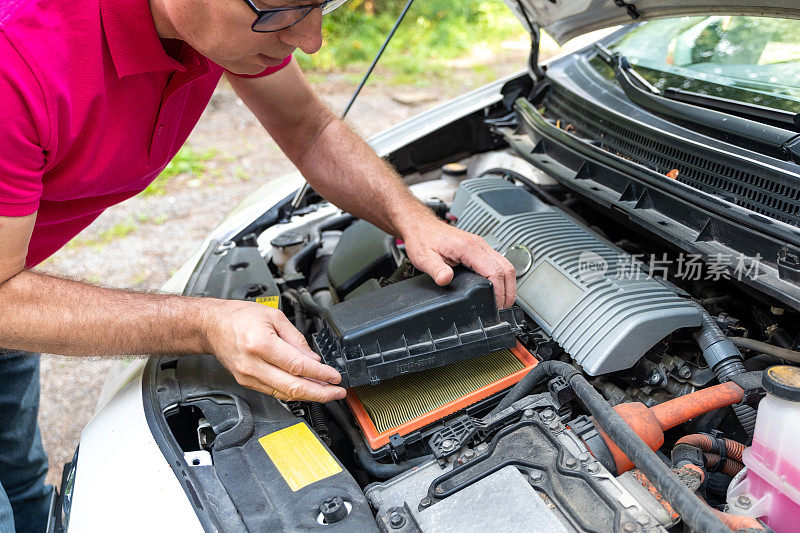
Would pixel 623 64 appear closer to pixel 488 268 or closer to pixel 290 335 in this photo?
pixel 488 268

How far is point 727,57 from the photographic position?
5.41ft

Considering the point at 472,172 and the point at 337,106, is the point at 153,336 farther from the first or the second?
the point at 337,106

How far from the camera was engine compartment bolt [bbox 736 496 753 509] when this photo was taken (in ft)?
3.41

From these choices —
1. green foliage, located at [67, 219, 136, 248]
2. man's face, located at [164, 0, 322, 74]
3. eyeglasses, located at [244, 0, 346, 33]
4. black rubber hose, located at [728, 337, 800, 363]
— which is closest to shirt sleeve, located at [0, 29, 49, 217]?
man's face, located at [164, 0, 322, 74]

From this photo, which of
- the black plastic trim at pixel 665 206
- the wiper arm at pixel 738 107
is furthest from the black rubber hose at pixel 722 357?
the wiper arm at pixel 738 107

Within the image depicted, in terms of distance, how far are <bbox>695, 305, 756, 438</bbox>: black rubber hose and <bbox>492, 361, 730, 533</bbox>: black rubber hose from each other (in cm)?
30

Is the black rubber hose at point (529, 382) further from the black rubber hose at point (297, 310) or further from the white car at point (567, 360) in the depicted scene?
the black rubber hose at point (297, 310)

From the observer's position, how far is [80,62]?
1.24m

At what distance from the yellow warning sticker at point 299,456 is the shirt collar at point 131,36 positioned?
811 mm

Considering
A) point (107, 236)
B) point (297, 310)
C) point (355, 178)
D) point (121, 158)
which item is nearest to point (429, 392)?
point (297, 310)

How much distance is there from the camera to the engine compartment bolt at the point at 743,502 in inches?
40.9

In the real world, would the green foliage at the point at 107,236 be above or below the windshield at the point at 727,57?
below

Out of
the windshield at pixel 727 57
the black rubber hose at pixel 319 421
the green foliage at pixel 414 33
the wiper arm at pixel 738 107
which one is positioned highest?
the windshield at pixel 727 57

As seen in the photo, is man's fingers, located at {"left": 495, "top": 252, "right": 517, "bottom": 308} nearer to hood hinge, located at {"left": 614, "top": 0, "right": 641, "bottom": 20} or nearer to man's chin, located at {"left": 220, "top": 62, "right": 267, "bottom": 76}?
man's chin, located at {"left": 220, "top": 62, "right": 267, "bottom": 76}
